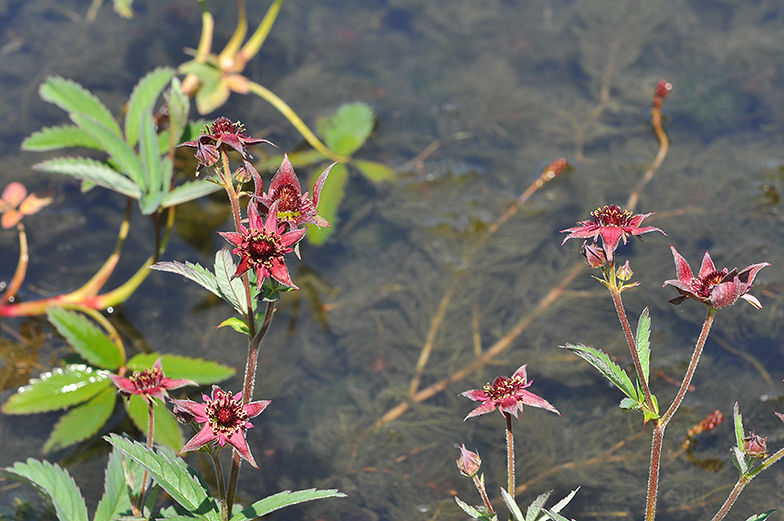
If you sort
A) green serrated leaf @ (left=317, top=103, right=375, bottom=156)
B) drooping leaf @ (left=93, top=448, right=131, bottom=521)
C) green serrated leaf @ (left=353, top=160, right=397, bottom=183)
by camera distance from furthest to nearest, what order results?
green serrated leaf @ (left=317, top=103, right=375, bottom=156), green serrated leaf @ (left=353, top=160, right=397, bottom=183), drooping leaf @ (left=93, top=448, right=131, bottom=521)

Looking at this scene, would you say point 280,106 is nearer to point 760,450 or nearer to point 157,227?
point 157,227

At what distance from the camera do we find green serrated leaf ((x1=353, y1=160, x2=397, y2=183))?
3592mm

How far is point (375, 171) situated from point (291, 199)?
73.2 inches

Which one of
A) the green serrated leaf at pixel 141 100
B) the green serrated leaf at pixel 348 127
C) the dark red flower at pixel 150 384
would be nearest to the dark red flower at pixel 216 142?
the dark red flower at pixel 150 384

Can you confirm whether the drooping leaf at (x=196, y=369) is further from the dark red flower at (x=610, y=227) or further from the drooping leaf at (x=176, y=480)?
the dark red flower at (x=610, y=227)

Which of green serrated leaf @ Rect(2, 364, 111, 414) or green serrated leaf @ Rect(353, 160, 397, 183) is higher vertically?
green serrated leaf @ Rect(353, 160, 397, 183)

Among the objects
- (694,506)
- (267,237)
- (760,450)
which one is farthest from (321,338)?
(760,450)

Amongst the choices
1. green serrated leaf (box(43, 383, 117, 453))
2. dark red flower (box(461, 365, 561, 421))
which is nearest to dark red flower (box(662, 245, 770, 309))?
dark red flower (box(461, 365, 561, 421))

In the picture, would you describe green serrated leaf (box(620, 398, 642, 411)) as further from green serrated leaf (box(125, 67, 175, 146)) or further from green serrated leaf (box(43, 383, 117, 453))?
green serrated leaf (box(125, 67, 175, 146))

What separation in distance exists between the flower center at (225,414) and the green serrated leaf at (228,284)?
0.24 metres

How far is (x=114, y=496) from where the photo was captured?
7.15 feet

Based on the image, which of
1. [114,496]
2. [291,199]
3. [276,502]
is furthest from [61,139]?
[276,502]

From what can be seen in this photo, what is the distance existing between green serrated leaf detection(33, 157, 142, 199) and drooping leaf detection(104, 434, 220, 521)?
140 cm

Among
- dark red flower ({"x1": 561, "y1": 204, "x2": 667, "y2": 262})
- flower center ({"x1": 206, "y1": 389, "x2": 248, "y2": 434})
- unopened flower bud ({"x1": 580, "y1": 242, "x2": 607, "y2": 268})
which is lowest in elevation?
flower center ({"x1": 206, "y1": 389, "x2": 248, "y2": 434})
